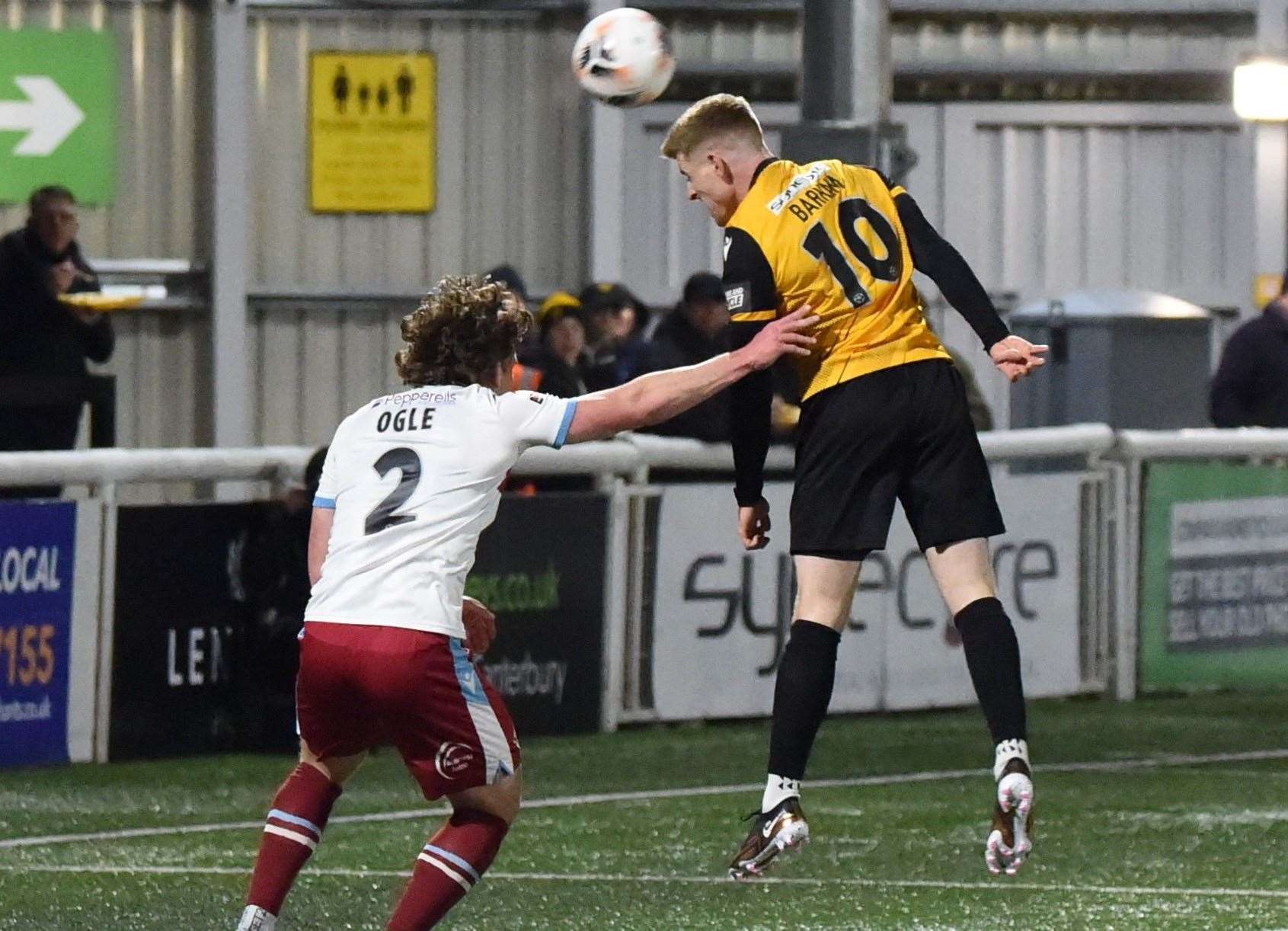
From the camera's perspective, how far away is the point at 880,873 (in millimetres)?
8453

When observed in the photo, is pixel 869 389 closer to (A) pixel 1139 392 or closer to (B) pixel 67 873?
(B) pixel 67 873

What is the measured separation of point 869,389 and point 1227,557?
7.03 metres

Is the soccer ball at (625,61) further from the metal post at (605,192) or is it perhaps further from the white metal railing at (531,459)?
the metal post at (605,192)

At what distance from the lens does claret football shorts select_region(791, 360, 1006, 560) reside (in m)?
7.41

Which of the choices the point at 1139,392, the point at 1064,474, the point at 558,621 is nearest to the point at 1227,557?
the point at 1064,474

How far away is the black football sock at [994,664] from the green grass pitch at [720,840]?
0.60 m

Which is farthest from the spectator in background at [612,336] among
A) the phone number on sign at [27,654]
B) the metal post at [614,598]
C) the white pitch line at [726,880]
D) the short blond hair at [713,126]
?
the short blond hair at [713,126]

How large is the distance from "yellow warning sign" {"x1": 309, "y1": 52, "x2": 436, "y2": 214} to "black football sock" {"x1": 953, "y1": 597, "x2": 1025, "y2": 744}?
10921 millimetres

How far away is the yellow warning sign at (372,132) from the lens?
17.9 metres

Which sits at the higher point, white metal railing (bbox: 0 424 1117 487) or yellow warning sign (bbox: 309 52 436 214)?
yellow warning sign (bbox: 309 52 436 214)

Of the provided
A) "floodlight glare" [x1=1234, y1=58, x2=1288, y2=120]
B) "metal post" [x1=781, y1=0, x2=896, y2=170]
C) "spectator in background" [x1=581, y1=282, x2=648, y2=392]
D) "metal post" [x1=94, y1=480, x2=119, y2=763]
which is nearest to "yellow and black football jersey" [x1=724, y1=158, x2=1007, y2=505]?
"metal post" [x1=94, y1=480, x2=119, y2=763]

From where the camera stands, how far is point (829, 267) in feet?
24.1

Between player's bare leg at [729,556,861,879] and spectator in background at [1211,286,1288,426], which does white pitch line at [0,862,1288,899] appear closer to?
player's bare leg at [729,556,861,879]

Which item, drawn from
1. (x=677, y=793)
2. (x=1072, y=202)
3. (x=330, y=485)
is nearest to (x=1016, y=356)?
(x=330, y=485)
